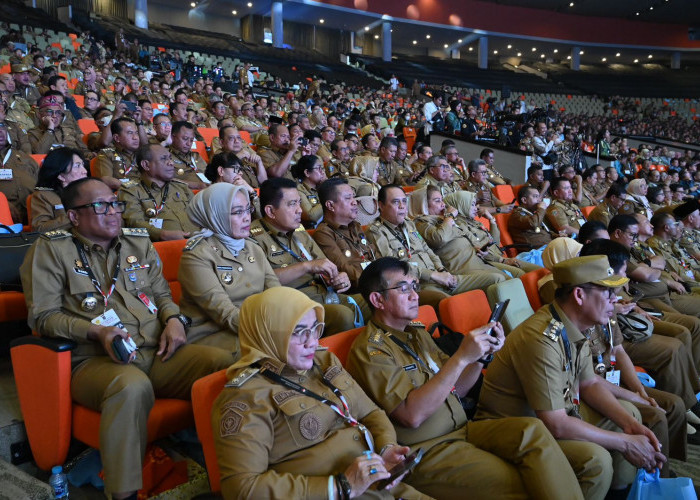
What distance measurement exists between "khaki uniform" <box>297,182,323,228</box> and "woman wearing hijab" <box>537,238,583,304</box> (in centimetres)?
161

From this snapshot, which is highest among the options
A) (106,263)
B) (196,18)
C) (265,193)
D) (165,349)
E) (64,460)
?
(196,18)

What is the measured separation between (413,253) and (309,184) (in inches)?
48.4

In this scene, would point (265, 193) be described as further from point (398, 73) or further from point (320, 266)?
point (398, 73)

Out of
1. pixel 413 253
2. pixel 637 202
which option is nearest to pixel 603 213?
pixel 637 202

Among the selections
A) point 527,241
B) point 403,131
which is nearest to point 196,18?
point 403,131

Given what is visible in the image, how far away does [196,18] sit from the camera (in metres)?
23.4

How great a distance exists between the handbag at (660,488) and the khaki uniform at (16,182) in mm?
3671

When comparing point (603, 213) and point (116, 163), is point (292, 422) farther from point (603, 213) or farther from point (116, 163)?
point (603, 213)

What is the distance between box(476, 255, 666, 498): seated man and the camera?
1787mm

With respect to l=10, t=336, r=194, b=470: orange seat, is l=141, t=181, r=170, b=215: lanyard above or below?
above

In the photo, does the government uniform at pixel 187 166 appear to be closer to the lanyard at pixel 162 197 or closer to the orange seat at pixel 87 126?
the lanyard at pixel 162 197

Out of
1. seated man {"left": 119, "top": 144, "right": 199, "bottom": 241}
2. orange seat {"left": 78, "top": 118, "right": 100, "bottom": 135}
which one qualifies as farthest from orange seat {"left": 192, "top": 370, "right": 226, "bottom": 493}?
orange seat {"left": 78, "top": 118, "right": 100, "bottom": 135}

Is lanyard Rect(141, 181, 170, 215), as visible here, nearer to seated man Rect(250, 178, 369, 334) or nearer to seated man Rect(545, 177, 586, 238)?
seated man Rect(250, 178, 369, 334)

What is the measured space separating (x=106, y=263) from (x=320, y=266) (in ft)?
3.11
